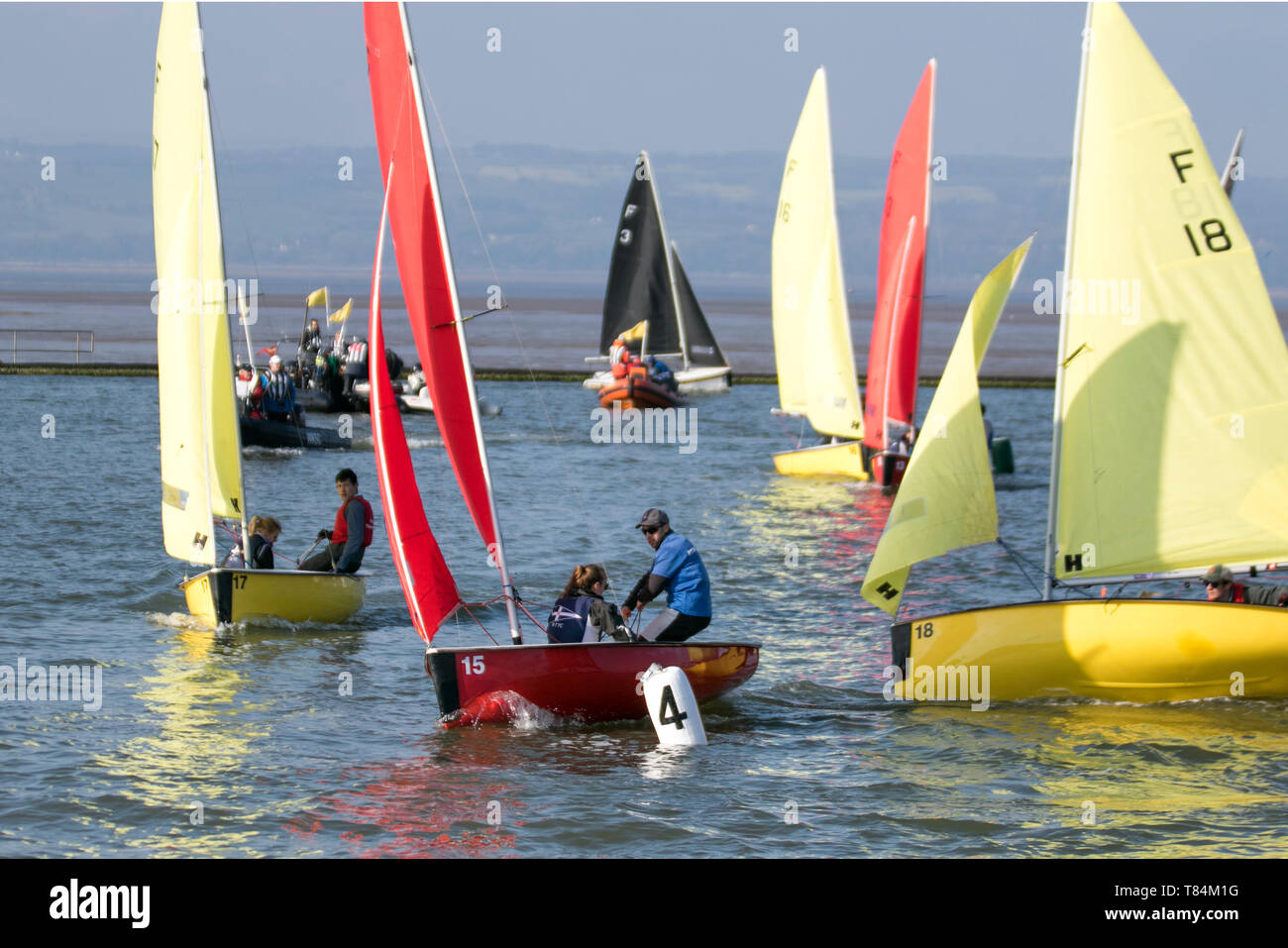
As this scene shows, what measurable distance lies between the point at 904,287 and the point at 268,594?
14413 millimetres

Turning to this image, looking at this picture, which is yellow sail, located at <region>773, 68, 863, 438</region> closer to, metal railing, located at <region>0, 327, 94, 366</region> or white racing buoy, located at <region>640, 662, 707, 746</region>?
white racing buoy, located at <region>640, 662, 707, 746</region>

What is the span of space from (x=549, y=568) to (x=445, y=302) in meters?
8.70

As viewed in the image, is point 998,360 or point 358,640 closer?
point 358,640

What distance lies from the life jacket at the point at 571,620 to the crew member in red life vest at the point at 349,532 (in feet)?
15.1

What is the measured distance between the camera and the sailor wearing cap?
33625 mm

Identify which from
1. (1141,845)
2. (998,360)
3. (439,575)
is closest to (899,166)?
(439,575)

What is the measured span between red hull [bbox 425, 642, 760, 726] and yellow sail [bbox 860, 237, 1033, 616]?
1832 mm

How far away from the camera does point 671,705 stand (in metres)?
11.9

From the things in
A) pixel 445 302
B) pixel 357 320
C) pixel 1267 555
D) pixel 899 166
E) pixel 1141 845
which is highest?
pixel 357 320

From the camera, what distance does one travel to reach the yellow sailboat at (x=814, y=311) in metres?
29.8

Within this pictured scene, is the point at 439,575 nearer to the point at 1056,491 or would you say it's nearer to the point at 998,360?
the point at 1056,491

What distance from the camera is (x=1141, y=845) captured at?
10078 mm

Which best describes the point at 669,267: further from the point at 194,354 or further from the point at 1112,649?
the point at 1112,649

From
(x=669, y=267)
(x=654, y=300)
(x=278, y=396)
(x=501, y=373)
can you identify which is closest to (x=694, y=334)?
(x=654, y=300)
